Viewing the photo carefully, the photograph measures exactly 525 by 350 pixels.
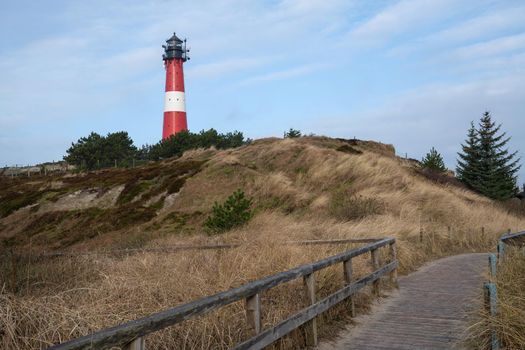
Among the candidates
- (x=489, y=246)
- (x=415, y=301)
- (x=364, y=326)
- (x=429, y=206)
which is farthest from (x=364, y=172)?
(x=364, y=326)

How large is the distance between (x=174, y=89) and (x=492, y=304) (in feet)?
181

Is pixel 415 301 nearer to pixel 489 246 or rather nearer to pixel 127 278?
pixel 127 278

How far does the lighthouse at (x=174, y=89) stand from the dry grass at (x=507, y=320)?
53755 mm

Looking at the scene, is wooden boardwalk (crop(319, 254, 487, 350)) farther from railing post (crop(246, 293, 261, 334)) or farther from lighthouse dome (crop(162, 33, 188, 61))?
lighthouse dome (crop(162, 33, 188, 61))

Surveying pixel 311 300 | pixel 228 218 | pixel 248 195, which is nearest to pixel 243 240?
pixel 311 300

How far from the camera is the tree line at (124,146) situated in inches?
2243

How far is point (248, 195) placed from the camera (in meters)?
30.0

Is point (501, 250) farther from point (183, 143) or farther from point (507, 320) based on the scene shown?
point (183, 143)

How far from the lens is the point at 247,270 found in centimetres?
811

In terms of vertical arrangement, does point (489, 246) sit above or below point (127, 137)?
below

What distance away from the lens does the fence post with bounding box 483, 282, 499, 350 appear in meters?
5.39

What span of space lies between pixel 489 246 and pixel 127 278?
1650cm

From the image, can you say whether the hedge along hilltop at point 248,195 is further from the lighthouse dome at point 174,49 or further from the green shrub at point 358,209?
the lighthouse dome at point 174,49

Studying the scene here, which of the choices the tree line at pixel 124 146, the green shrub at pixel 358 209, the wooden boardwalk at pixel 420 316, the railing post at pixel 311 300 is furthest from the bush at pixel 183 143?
the railing post at pixel 311 300
